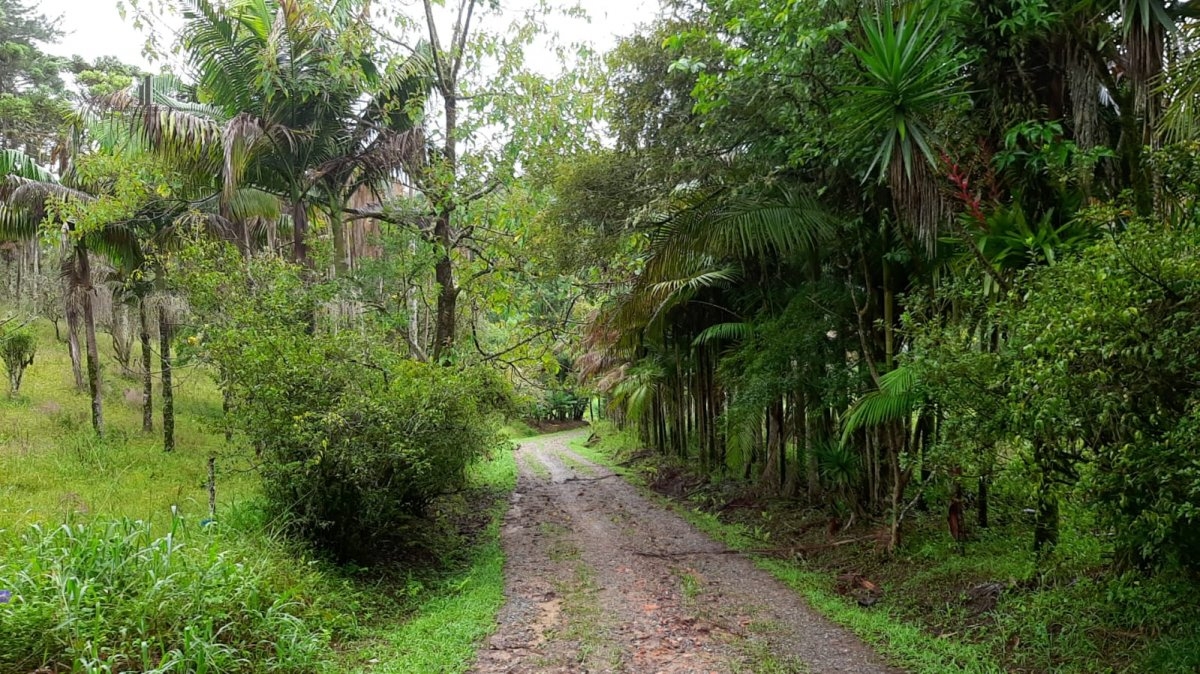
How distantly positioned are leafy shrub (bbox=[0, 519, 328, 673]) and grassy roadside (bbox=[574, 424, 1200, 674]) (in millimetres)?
4459

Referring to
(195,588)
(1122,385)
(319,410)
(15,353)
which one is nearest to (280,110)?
(319,410)

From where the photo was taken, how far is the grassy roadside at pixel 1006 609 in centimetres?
378

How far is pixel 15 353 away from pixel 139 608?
1212cm

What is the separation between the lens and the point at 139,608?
11.9 feet

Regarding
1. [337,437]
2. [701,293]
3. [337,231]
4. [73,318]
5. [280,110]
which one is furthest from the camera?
[73,318]

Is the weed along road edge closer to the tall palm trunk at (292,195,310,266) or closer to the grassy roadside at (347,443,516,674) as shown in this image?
the grassy roadside at (347,443,516,674)

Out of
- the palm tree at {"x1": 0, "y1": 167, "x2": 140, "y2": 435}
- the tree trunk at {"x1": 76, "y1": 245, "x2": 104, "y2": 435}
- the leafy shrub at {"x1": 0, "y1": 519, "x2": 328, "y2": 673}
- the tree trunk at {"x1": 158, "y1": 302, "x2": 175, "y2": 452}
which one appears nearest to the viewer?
the leafy shrub at {"x1": 0, "y1": 519, "x2": 328, "y2": 673}

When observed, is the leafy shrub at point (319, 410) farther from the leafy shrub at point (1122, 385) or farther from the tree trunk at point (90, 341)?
the tree trunk at point (90, 341)

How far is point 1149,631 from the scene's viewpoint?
3836mm

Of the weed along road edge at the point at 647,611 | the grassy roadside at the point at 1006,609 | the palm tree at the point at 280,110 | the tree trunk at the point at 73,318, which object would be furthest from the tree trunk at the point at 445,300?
the tree trunk at the point at 73,318

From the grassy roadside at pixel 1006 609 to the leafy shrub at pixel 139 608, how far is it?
14.6ft

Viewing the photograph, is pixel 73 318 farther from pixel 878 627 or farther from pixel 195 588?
pixel 878 627

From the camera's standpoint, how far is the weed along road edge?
441 cm

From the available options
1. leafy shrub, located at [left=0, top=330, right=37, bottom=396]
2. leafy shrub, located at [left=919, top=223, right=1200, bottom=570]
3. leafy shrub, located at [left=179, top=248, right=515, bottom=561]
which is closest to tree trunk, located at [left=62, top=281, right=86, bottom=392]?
leafy shrub, located at [left=0, top=330, right=37, bottom=396]
